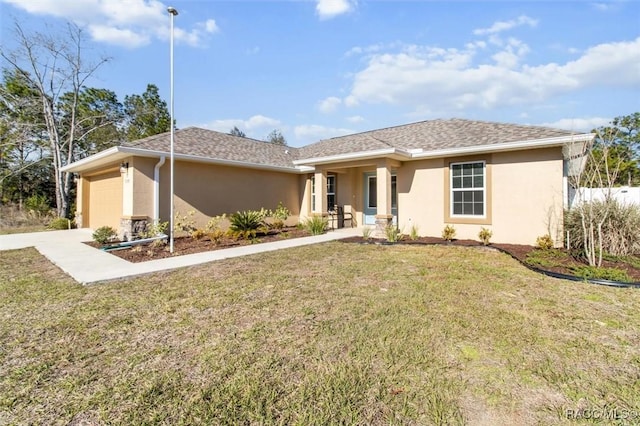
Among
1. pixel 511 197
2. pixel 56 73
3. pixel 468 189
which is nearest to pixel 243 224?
pixel 468 189

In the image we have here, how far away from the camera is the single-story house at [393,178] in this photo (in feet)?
29.9

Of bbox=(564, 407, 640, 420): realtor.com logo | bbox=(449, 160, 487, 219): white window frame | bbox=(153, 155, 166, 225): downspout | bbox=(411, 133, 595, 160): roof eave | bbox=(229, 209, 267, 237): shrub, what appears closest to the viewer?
bbox=(564, 407, 640, 420): realtor.com logo

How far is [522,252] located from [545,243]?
905 millimetres

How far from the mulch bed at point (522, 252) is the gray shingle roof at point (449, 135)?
3.16 m

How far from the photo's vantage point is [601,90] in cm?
1245

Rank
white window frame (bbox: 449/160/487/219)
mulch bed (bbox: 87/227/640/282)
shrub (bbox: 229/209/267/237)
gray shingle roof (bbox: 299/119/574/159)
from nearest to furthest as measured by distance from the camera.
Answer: mulch bed (bbox: 87/227/640/282) → gray shingle roof (bbox: 299/119/574/159) → white window frame (bbox: 449/160/487/219) → shrub (bbox: 229/209/267/237)

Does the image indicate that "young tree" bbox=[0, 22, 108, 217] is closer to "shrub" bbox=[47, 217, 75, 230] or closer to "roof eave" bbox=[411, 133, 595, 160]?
"shrub" bbox=[47, 217, 75, 230]

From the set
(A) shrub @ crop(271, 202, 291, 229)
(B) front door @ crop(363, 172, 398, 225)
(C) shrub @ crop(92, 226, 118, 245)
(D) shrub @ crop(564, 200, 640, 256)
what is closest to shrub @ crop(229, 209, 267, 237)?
(A) shrub @ crop(271, 202, 291, 229)

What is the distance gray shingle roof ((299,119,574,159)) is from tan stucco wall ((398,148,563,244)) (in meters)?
0.51

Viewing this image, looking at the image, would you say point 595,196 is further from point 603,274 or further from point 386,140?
point 386,140

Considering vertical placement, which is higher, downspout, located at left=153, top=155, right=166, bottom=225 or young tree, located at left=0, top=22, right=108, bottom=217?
young tree, located at left=0, top=22, right=108, bottom=217

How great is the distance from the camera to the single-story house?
911 cm

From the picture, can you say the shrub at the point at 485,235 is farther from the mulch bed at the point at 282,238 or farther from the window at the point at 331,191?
the window at the point at 331,191

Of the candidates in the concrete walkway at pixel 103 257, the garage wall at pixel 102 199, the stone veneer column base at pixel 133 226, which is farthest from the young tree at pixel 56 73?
the stone veneer column base at pixel 133 226
